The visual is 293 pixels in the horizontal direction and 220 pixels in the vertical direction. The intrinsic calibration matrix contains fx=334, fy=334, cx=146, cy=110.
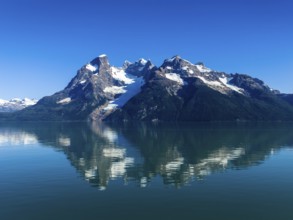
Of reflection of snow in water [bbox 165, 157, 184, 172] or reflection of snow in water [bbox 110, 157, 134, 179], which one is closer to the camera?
reflection of snow in water [bbox 110, 157, 134, 179]

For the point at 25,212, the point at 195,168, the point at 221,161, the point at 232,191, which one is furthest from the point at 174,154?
the point at 25,212

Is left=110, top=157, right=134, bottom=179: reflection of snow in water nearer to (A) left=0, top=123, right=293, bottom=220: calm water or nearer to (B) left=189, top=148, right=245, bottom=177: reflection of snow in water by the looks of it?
(A) left=0, top=123, right=293, bottom=220: calm water

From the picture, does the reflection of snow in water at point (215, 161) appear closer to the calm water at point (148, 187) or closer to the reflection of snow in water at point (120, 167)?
the calm water at point (148, 187)

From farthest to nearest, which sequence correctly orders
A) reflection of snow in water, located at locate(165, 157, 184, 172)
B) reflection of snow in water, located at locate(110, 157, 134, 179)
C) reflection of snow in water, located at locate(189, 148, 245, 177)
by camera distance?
reflection of snow in water, located at locate(165, 157, 184, 172) → reflection of snow in water, located at locate(189, 148, 245, 177) → reflection of snow in water, located at locate(110, 157, 134, 179)

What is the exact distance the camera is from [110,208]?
201 feet

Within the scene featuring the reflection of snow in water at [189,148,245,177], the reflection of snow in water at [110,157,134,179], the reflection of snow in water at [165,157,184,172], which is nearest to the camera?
the reflection of snow in water at [110,157,134,179]

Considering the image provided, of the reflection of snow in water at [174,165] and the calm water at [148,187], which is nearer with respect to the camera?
the calm water at [148,187]

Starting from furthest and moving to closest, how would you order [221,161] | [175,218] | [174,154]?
1. [174,154]
2. [221,161]
3. [175,218]

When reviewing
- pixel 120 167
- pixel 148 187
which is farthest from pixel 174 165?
pixel 148 187

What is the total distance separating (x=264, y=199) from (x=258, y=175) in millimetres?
27463

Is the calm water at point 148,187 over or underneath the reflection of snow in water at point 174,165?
underneath

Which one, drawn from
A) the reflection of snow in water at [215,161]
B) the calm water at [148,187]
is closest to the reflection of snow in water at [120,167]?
the calm water at [148,187]

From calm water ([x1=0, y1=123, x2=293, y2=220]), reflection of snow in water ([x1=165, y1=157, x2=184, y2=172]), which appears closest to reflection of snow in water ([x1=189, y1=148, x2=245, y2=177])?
calm water ([x1=0, y1=123, x2=293, y2=220])

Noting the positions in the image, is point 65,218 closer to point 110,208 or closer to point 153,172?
point 110,208
